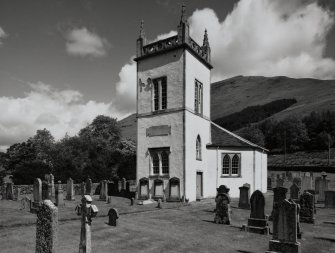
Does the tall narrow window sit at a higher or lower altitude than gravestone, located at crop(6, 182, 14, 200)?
higher

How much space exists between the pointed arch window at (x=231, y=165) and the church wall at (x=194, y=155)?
52.4 inches

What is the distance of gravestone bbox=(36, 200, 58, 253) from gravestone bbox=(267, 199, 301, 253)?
6.60m

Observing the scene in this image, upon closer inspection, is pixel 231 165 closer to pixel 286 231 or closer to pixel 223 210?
pixel 223 210

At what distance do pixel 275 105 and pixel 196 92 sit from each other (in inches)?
4732

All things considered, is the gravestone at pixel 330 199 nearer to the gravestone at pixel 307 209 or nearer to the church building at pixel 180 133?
the church building at pixel 180 133

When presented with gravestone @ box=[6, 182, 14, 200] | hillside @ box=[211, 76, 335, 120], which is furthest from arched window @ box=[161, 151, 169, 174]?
hillside @ box=[211, 76, 335, 120]

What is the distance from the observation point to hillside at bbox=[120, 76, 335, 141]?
404 feet

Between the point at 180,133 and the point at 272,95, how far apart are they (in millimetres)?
146315

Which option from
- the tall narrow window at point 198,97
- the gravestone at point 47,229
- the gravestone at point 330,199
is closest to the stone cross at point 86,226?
the gravestone at point 47,229

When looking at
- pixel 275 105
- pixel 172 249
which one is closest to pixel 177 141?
pixel 172 249

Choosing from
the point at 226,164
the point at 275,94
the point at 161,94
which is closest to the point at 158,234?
the point at 161,94

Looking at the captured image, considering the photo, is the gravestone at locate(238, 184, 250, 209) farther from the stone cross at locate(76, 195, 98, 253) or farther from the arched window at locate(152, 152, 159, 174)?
the stone cross at locate(76, 195, 98, 253)

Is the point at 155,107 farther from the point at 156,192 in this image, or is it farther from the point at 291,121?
the point at 291,121

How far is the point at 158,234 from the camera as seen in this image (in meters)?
12.0
